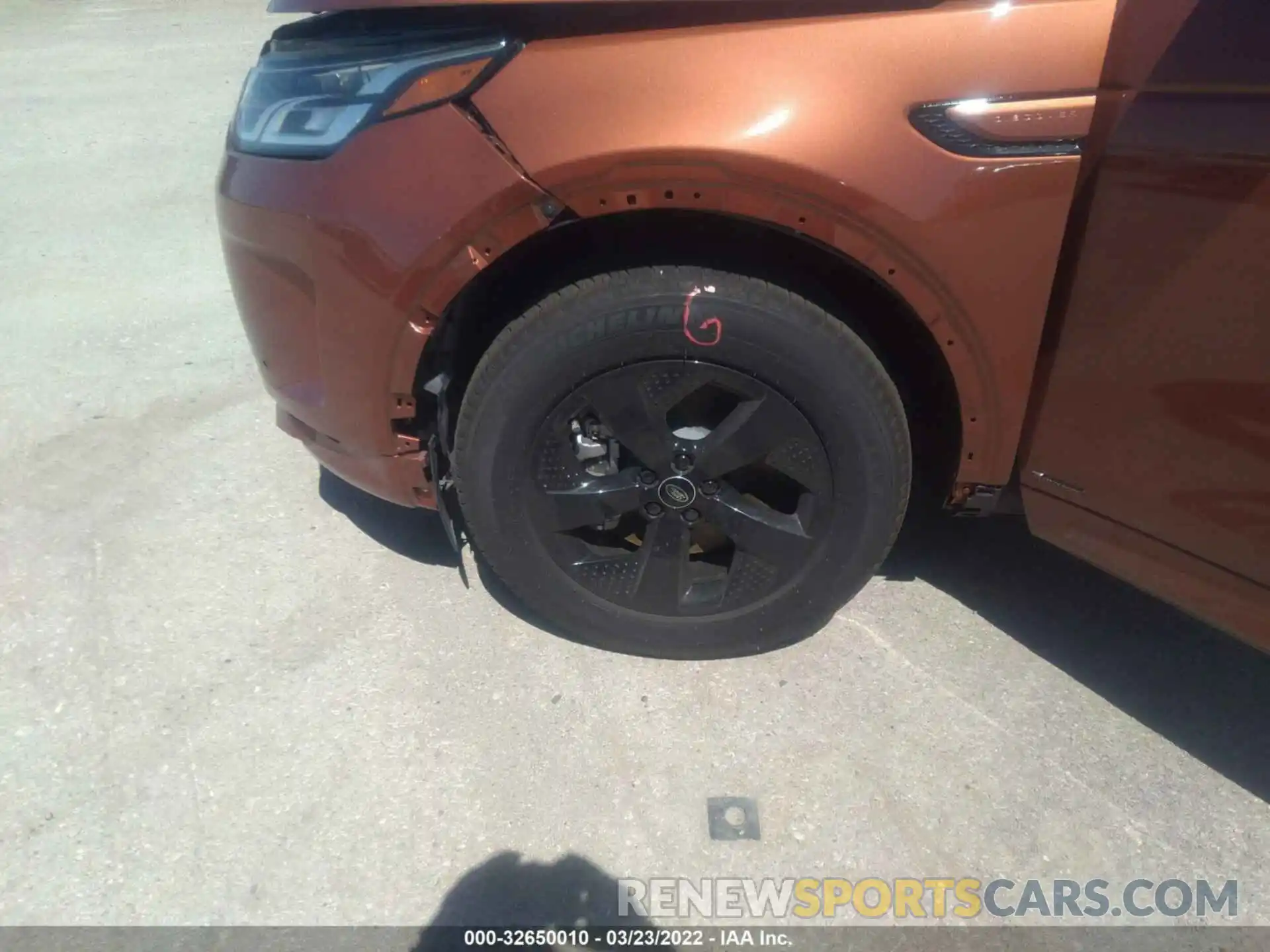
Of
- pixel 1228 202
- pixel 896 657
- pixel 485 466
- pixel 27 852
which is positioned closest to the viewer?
pixel 1228 202

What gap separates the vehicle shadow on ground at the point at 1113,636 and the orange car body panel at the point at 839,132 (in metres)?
0.97

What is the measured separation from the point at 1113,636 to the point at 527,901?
5.34ft

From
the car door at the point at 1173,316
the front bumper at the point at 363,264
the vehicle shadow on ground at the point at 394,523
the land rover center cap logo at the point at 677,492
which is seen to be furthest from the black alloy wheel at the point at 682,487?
the vehicle shadow on ground at the point at 394,523

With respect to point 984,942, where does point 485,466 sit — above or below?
above

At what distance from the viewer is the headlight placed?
179 cm

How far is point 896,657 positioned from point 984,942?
0.74 metres

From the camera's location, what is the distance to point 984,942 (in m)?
1.71

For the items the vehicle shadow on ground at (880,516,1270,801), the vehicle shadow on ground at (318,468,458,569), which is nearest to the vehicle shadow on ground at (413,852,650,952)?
the vehicle shadow on ground at (318,468,458,569)

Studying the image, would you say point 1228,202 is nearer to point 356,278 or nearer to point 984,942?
point 984,942

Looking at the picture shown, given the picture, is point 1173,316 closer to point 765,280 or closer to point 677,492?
point 765,280

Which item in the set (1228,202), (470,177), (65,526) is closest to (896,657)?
(1228,202)

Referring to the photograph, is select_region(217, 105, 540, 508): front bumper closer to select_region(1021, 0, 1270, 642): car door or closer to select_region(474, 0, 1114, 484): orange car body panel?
select_region(474, 0, 1114, 484): orange car body panel

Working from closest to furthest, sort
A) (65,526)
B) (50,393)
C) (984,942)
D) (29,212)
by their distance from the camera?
(984,942)
(65,526)
(50,393)
(29,212)

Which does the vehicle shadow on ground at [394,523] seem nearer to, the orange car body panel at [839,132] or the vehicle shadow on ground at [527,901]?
the vehicle shadow on ground at [527,901]
